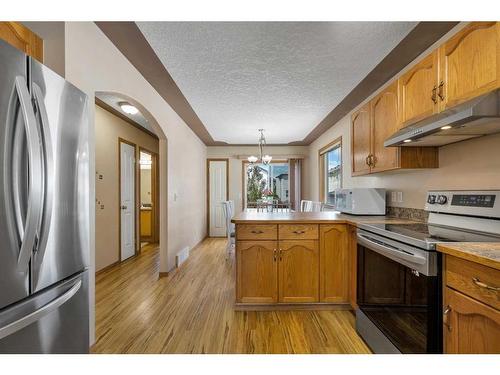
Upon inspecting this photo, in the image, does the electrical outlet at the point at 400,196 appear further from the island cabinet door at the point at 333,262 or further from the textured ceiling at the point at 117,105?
the textured ceiling at the point at 117,105

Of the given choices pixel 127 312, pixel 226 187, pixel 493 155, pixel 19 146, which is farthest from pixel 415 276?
pixel 226 187

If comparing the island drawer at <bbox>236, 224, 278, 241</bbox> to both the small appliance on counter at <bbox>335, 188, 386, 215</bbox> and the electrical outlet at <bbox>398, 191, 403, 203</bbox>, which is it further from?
the electrical outlet at <bbox>398, 191, 403, 203</bbox>

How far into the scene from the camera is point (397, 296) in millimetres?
1580

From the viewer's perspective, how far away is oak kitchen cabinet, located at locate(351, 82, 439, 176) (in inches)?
83.7

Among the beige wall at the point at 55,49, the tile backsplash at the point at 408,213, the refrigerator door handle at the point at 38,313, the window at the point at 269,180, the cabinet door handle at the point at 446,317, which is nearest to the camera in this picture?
the refrigerator door handle at the point at 38,313

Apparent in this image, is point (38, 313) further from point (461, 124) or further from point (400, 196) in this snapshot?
point (400, 196)

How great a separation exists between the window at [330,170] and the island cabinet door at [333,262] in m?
2.18

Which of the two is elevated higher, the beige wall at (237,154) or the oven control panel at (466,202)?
the beige wall at (237,154)

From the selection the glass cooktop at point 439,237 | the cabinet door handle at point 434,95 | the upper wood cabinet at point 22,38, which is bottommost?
the glass cooktop at point 439,237

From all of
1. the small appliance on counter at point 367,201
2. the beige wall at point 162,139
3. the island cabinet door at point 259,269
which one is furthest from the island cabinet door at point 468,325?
the beige wall at point 162,139

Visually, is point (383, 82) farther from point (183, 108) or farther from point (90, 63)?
point (90, 63)

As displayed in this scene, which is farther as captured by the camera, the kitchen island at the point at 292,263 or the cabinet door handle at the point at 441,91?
the kitchen island at the point at 292,263

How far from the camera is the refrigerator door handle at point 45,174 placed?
1033 millimetres

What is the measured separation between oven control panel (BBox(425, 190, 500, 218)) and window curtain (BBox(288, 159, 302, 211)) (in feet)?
14.6
